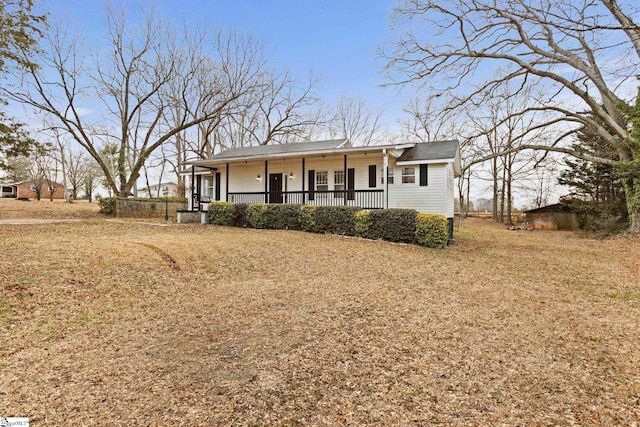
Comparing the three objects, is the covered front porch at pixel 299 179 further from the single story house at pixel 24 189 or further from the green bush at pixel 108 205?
the single story house at pixel 24 189

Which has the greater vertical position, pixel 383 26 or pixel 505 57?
pixel 383 26

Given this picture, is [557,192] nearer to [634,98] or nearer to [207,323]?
[634,98]

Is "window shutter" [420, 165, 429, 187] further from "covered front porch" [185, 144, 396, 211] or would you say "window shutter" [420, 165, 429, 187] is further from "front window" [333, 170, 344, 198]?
"front window" [333, 170, 344, 198]

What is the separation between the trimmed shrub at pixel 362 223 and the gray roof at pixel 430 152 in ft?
11.4

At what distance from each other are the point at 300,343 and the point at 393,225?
26.9 feet

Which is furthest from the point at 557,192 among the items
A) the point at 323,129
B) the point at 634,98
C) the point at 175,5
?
the point at 175,5

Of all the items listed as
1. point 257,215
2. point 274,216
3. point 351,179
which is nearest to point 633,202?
point 351,179

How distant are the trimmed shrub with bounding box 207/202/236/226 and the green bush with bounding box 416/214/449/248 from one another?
8.09 meters

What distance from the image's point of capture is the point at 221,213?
1445 cm

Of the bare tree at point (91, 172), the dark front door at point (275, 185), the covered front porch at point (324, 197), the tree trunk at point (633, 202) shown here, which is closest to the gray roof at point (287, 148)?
the dark front door at point (275, 185)

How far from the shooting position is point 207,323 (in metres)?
4.07

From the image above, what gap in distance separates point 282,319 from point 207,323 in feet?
3.16

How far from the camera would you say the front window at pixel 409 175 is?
1338cm

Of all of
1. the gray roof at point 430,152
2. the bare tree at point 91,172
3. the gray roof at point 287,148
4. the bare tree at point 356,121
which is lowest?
the gray roof at point 430,152
